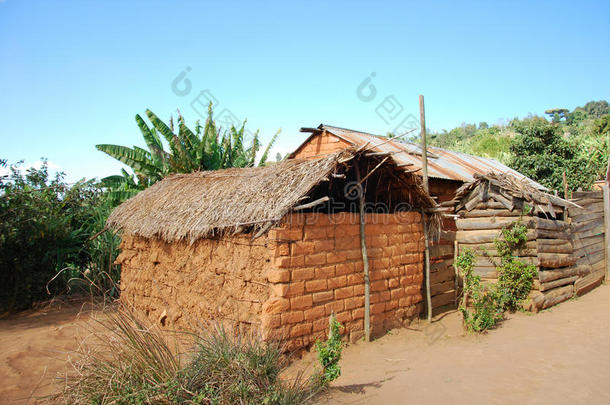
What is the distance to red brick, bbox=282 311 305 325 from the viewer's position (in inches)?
196

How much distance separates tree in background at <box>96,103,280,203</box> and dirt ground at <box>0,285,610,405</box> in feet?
15.9

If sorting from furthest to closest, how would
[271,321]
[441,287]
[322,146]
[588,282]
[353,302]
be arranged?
[322,146] → [588,282] → [441,287] → [353,302] → [271,321]

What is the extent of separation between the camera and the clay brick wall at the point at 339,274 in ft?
16.4

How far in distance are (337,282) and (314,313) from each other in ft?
1.76

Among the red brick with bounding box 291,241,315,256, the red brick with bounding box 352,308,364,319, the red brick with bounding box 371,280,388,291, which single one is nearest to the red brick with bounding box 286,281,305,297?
the red brick with bounding box 291,241,315,256

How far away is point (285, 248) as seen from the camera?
500cm

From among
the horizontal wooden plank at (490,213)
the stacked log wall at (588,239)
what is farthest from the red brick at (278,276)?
the stacked log wall at (588,239)

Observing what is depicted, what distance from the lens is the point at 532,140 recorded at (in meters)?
17.2

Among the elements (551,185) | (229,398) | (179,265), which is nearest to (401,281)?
(179,265)

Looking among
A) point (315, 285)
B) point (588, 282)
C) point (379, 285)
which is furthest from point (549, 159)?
point (315, 285)

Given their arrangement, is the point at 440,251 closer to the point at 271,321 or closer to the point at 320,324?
the point at 320,324

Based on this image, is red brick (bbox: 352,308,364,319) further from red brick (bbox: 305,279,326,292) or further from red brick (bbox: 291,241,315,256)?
red brick (bbox: 291,241,315,256)

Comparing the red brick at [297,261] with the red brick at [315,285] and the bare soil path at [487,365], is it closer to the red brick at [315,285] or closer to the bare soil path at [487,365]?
the red brick at [315,285]

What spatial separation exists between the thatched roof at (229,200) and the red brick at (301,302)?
0.96 metres
